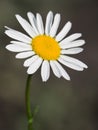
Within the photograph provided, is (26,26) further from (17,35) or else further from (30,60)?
(30,60)

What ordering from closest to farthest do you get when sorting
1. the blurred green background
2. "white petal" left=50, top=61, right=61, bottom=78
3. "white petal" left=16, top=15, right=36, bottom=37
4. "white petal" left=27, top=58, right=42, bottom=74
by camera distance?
"white petal" left=27, top=58, right=42, bottom=74, "white petal" left=50, top=61, right=61, bottom=78, "white petal" left=16, top=15, right=36, bottom=37, the blurred green background

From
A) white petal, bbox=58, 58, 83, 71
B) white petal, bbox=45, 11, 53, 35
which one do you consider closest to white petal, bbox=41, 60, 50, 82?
white petal, bbox=58, 58, 83, 71

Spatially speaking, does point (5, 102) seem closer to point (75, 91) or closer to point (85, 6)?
point (75, 91)

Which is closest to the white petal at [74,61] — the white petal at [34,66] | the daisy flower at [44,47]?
the daisy flower at [44,47]

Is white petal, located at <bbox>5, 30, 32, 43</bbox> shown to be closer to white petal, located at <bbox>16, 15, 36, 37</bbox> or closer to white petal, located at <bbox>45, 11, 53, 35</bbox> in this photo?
white petal, located at <bbox>16, 15, 36, 37</bbox>

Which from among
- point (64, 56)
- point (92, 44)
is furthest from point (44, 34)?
point (92, 44)

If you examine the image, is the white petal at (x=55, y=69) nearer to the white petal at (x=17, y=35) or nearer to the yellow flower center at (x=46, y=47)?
the yellow flower center at (x=46, y=47)

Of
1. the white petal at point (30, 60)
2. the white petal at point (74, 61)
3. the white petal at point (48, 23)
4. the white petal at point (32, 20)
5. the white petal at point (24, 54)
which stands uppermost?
the white petal at point (32, 20)

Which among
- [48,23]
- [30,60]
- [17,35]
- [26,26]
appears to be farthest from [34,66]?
[48,23]
